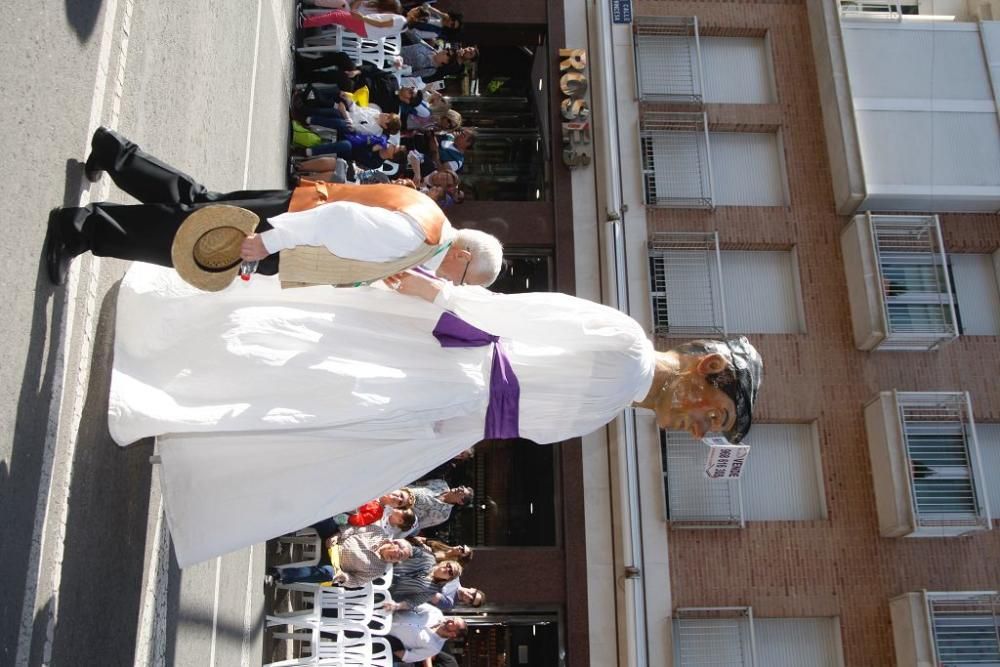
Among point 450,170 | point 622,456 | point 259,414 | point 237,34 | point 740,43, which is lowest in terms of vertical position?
point 259,414

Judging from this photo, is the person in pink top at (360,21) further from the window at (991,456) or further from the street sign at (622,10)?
the window at (991,456)

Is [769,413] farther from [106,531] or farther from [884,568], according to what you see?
[106,531]

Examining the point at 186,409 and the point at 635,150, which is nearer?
the point at 186,409

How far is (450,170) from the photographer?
1138cm

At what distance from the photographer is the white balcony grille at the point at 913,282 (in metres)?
10.5

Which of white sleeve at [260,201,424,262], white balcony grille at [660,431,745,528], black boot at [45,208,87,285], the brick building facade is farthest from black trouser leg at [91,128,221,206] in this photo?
white balcony grille at [660,431,745,528]

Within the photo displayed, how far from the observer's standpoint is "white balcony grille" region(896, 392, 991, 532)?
10055 millimetres

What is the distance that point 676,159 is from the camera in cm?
1162

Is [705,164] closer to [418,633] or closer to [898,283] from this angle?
[898,283]

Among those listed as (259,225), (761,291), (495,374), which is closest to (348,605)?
(495,374)

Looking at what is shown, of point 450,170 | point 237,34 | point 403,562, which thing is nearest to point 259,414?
point 237,34

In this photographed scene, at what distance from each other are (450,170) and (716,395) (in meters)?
7.37

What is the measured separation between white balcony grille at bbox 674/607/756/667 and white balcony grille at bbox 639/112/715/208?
470cm

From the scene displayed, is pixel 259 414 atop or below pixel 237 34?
below
